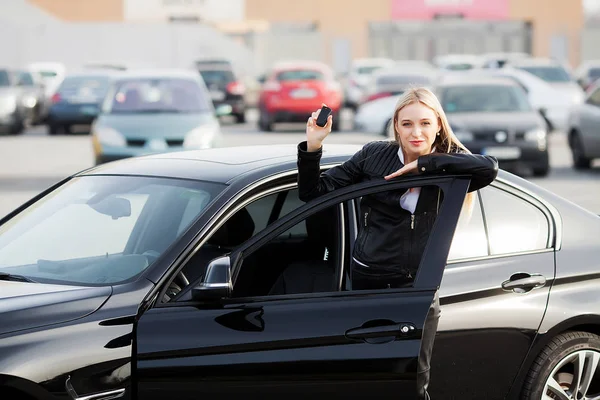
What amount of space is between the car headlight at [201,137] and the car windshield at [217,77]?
17864 millimetres

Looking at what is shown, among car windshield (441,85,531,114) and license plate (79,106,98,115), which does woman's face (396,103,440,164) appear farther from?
license plate (79,106,98,115)

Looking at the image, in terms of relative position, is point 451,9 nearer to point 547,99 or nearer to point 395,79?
point 395,79

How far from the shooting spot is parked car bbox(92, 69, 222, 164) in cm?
1541

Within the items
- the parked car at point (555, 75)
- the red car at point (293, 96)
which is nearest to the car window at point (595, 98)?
the red car at point (293, 96)

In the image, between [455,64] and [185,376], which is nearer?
[185,376]

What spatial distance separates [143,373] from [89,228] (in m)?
1.10

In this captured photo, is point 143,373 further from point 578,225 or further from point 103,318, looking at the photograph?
point 578,225

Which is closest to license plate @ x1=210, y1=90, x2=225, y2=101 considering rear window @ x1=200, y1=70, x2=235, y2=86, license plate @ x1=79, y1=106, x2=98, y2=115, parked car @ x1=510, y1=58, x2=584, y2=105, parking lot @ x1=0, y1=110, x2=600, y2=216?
parking lot @ x1=0, y1=110, x2=600, y2=216

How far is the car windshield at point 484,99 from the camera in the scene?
1827 centimetres

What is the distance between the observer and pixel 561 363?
15.8 ft

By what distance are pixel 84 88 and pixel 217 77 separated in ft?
19.3

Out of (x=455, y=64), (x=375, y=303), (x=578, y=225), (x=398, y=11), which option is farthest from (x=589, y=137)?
(x=398, y=11)

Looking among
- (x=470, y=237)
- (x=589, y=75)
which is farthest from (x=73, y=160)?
(x=589, y=75)

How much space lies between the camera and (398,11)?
61.2m
